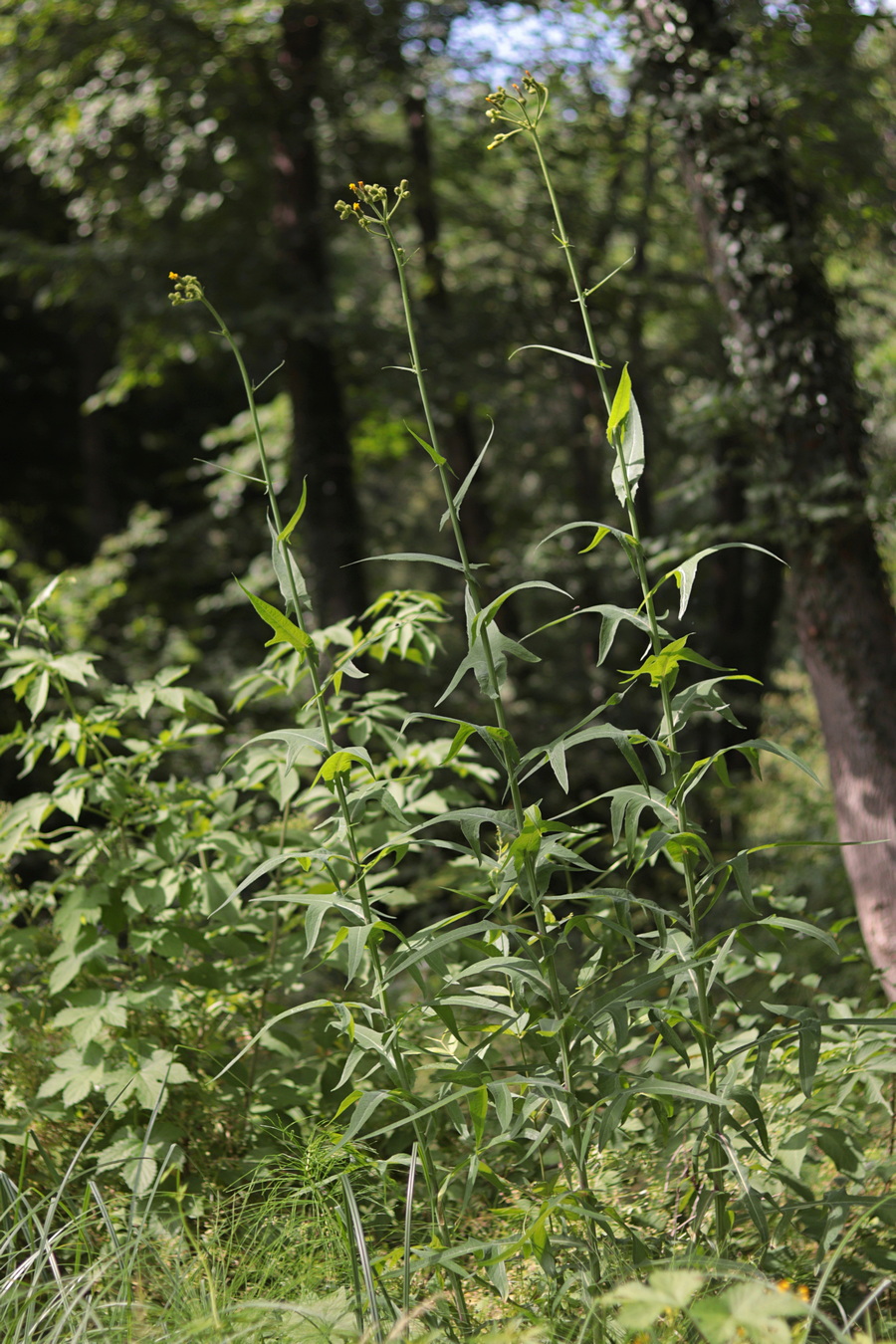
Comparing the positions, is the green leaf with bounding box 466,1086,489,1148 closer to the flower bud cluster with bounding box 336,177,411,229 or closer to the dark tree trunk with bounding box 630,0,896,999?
the flower bud cluster with bounding box 336,177,411,229

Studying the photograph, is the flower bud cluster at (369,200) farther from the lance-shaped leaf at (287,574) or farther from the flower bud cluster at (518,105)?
the lance-shaped leaf at (287,574)

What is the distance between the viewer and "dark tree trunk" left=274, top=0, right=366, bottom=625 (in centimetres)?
745

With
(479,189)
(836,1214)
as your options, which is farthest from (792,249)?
(479,189)

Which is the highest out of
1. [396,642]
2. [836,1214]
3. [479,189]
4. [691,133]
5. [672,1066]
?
[691,133]

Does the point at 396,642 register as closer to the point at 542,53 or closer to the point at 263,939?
the point at 263,939

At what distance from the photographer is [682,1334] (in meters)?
1.54

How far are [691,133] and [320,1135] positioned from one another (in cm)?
410

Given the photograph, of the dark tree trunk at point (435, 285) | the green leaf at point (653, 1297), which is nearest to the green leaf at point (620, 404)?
the green leaf at point (653, 1297)

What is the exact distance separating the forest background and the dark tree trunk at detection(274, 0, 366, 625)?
26 millimetres

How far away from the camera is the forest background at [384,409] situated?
244cm

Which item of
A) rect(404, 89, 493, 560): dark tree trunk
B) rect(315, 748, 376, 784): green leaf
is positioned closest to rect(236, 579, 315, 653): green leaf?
rect(315, 748, 376, 784): green leaf

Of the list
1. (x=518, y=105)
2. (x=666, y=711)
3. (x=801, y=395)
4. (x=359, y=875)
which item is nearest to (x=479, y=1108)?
(x=359, y=875)

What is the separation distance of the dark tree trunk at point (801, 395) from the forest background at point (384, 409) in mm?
14

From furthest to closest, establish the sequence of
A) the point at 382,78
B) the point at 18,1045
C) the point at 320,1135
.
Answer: the point at 382,78, the point at 18,1045, the point at 320,1135
